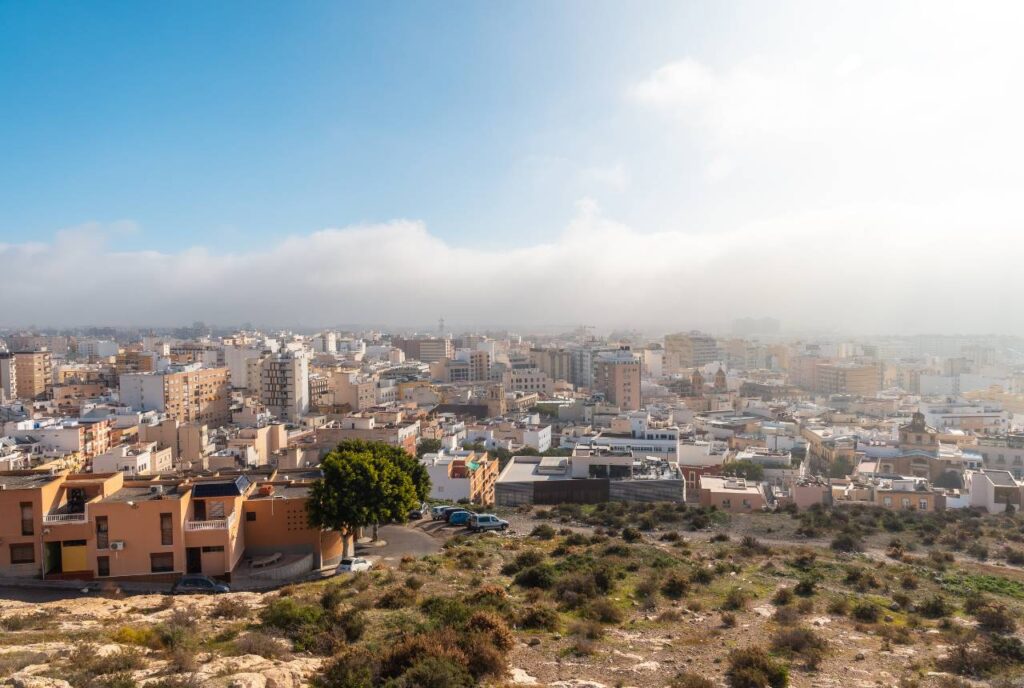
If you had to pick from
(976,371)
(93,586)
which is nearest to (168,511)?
(93,586)

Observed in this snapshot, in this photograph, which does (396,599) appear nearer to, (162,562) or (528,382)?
(162,562)

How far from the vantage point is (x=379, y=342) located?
189 metres

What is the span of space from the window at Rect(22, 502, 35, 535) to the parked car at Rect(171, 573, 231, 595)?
12.2 feet

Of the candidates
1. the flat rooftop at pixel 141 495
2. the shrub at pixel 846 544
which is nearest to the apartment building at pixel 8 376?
the flat rooftop at pixel 141 495

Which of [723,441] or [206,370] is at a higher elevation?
[206,370]

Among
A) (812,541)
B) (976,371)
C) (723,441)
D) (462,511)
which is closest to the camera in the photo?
(812,541)

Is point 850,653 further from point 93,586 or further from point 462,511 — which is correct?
point 93,586

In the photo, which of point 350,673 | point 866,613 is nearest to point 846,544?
point 866,613

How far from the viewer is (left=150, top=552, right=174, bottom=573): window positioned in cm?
1666

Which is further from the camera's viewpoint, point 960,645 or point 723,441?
point 723,441

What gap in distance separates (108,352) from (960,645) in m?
140

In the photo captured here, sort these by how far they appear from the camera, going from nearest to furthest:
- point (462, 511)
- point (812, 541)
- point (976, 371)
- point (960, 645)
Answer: point (960, 645) < point (812, 541) < point (462, 511) < point (976, 371)

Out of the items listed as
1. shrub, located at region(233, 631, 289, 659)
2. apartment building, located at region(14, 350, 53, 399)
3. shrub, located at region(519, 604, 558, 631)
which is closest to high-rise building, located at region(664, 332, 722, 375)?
apartment building, located at region(14, 350, 53, 399)

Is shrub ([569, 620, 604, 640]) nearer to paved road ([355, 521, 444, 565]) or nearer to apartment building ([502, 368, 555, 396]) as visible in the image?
paved road ([355, 521, 444, 565])
